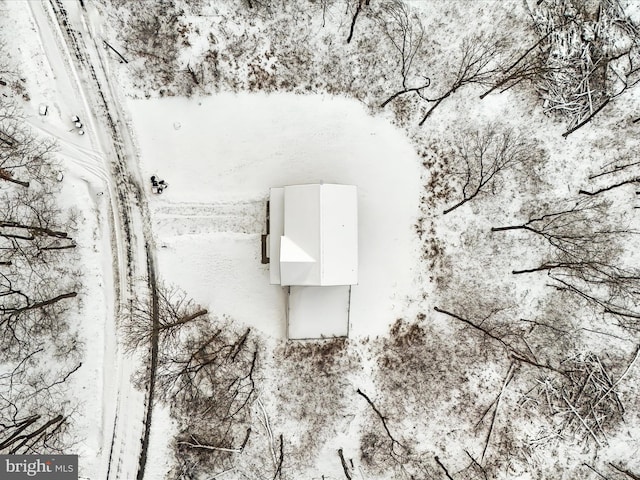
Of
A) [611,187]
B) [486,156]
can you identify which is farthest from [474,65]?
[611,187]

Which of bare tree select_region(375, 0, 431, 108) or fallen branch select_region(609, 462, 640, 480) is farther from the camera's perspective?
fallen branch select_region(609, 462, 640, 480)

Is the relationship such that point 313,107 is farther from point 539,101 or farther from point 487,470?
point 487,470

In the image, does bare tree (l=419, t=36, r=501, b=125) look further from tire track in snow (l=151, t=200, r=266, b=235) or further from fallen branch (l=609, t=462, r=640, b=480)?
fallen branch (l=609, t=462, r=640, b=480)

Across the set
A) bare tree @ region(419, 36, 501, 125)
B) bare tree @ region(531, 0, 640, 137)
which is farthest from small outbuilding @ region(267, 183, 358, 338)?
bare tree @ region(531, 0, 640, 137)

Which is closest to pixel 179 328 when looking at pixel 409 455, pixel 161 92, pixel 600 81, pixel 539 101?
pixel 161 92

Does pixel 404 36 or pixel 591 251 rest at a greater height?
pixel 404 36

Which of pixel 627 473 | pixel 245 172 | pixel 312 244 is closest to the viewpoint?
pixel 312 244

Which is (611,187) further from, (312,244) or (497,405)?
(312,244)
